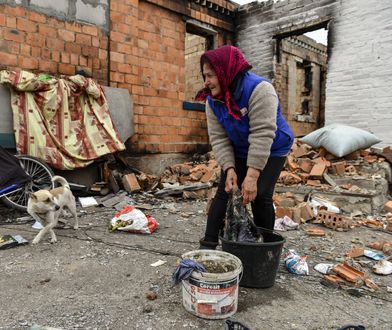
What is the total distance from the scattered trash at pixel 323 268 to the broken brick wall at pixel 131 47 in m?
4.51

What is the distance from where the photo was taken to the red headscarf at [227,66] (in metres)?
2.21

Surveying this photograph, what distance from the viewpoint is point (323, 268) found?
2.80 metres

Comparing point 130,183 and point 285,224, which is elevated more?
point 130,183

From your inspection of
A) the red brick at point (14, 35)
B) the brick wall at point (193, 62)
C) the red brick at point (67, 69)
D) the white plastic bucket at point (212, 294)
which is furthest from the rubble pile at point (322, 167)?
the red brick at point (14, 35)

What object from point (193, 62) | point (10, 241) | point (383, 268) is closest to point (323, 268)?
point (383, 268)

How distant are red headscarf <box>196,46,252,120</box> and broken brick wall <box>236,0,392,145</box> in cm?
572

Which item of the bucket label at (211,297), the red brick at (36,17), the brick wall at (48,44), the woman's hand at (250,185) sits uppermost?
the red brick at (36,17)

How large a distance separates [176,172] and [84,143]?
2112 mm

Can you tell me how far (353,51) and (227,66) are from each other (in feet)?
19.9

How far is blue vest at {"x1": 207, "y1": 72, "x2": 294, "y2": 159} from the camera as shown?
2254mm

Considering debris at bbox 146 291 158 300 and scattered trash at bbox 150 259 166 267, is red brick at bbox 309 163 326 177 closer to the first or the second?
scattered trash at bbox 150 259 166 267

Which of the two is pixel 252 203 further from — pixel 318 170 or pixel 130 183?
pixel 318 170

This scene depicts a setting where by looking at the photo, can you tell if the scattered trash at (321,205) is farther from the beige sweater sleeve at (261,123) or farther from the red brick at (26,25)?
the red brick at (26,25)

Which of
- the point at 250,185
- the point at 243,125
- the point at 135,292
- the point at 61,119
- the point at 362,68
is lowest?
the point at 135,292
